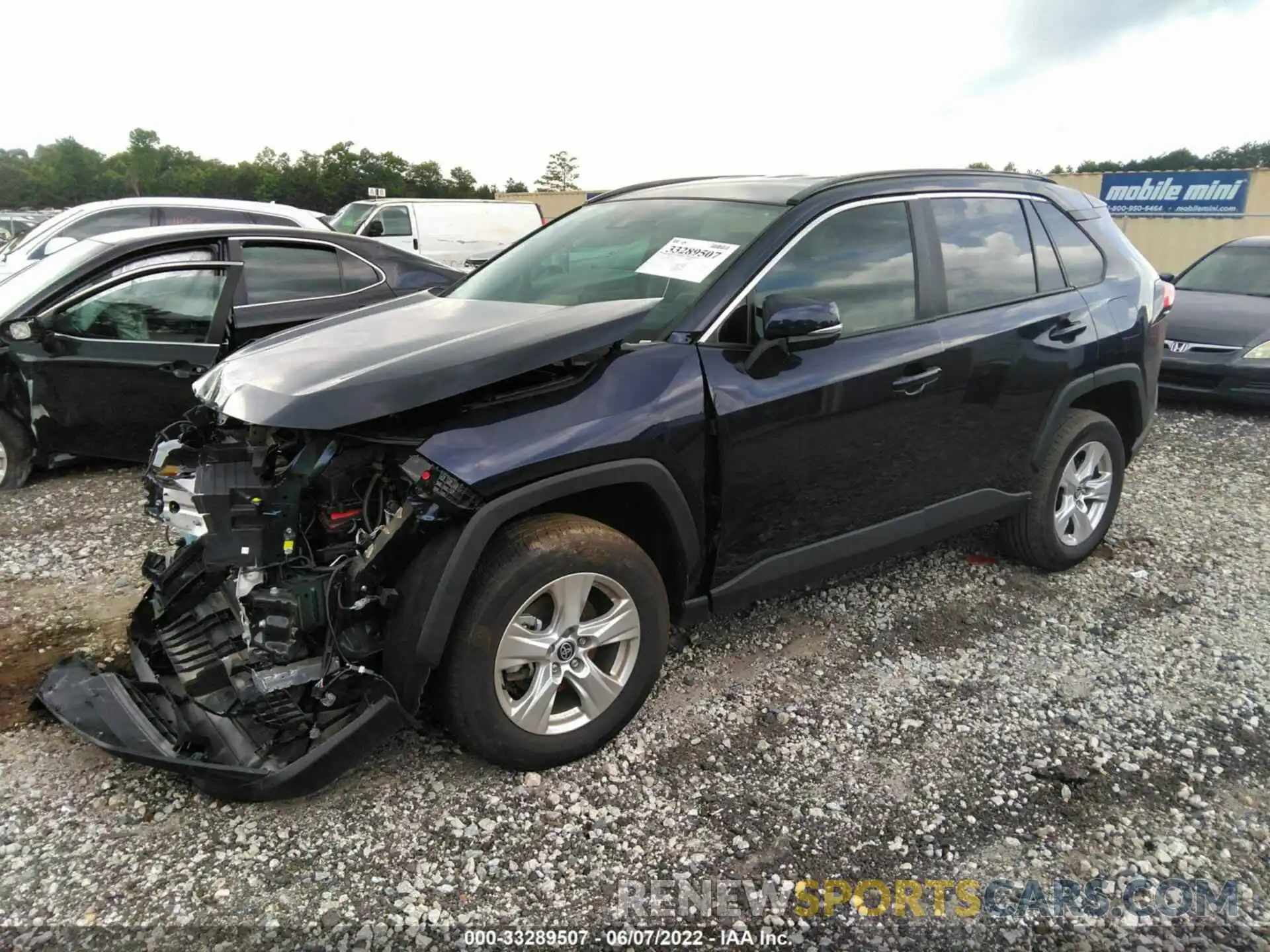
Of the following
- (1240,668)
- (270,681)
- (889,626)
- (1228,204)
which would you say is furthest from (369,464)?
(1228,204)

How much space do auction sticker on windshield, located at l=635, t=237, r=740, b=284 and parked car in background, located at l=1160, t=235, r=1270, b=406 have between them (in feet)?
19.8

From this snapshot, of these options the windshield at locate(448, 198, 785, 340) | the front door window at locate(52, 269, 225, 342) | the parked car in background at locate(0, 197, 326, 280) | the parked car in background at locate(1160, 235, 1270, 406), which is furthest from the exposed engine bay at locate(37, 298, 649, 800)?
the parked car in background at locate(0, 197, 326, 280)

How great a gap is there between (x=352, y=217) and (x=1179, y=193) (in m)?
19.9

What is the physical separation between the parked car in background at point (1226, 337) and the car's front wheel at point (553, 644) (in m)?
6.85

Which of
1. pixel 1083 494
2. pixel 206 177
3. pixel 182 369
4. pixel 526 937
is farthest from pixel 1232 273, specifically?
pixel 206 177

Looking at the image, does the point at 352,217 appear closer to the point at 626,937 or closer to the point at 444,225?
the point at 444,225

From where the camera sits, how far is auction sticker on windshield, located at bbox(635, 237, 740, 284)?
318 centimetres

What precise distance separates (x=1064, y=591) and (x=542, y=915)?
10.3ft

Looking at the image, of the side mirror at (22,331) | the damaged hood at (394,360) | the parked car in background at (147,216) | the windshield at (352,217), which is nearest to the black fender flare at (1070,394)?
the damaged hood at (394,360)

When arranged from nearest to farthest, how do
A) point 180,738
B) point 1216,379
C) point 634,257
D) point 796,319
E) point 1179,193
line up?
point 180,738 → point 796,319 → point 634,257 → point 1216,379 → point 1179,193

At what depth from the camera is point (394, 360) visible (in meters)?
2.66

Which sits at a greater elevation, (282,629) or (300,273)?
(300,273)

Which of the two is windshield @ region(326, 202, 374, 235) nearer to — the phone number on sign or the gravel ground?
the gravel ground

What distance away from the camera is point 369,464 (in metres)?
2.68
